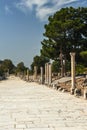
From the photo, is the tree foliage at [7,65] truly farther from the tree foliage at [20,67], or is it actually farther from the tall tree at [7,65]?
the tree foliage at [20,67]

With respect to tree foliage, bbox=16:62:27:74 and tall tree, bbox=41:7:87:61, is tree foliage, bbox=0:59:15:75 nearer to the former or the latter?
tree foliage, bbox=16:62:27:74

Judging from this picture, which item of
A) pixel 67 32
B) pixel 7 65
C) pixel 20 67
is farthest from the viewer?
pixel 7 65

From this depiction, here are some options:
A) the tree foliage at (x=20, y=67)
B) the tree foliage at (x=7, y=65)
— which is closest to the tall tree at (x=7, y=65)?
the tree foliage at (x=7, y=65)

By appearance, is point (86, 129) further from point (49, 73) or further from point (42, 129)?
point (49, 73)

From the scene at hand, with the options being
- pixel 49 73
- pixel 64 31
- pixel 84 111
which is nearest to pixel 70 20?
pixel 64 31

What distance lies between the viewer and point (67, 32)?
41.8m

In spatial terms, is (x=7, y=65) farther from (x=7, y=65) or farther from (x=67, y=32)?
(x=67, y=32)

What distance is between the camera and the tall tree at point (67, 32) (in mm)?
40688

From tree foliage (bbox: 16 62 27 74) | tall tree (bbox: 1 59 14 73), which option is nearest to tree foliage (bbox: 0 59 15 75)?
tall tree (bbox: 1 59 14 73)

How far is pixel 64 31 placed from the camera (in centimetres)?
4172

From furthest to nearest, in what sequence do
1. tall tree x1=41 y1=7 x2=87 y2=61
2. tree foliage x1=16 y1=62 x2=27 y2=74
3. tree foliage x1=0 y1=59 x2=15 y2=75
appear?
tree foliage x1=0 y1=59 x2=15 y2=75 < tree foliage x1=16 y1=62 x2=27 y2=74 < tall tree x1=41 y1=7 x2=87 y2=61

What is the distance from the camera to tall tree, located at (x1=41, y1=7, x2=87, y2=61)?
4069 centimetres

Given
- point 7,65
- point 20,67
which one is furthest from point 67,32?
point 7,65

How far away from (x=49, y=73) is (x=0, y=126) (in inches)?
1015
